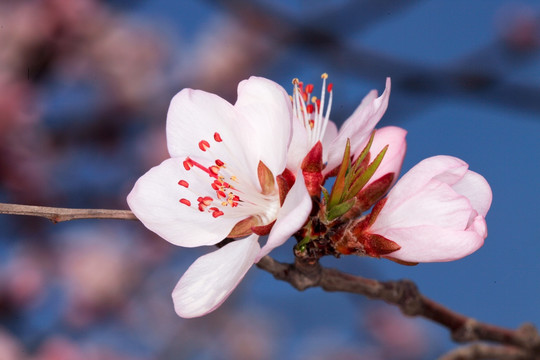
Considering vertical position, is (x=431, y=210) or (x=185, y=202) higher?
(x=431, y=210)

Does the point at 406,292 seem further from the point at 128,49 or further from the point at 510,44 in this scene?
the point at 128,49

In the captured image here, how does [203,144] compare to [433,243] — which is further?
[203,144]

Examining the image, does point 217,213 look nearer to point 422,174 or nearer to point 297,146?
point 297,146

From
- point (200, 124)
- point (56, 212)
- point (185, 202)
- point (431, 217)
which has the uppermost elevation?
point (431, 217)

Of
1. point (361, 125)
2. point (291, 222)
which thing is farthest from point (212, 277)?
point (361, 125)

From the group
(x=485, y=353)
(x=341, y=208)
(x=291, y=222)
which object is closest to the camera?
(x=291, y=222)

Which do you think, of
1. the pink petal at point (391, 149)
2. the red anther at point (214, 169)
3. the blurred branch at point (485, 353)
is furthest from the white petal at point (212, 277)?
the blurred branch at point (485, 353)

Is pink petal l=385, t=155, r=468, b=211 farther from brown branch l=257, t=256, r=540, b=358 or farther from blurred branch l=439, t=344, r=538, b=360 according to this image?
blurred branch l=439, t=344, r=538, b=360
